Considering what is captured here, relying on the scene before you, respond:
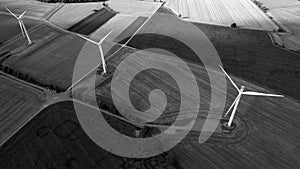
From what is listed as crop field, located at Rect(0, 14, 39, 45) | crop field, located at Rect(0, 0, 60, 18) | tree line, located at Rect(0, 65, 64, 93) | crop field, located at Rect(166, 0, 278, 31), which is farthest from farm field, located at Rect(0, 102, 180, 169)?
crop field, located at Rect(0, 0, 60, 18)

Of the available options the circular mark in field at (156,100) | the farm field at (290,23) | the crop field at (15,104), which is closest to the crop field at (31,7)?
the circular mark in field at (156,100)

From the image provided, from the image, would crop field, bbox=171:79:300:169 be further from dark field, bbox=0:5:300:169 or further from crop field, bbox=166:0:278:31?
crop field, bbox=166:0:278:31

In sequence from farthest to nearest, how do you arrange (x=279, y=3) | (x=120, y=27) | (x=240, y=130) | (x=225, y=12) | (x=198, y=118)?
(x=279, y=3), (x=225, y=12), (x=120, y=27), (x=198, y=118), (x=240, y=130)

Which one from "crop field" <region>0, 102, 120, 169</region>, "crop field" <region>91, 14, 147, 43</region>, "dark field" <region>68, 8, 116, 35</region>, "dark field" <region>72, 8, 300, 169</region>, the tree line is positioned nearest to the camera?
"dark field" <region>72, 8, 300, 169</region>

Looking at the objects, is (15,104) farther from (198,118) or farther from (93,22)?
(93,22)

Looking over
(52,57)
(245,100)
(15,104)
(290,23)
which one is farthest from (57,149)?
(290,23)

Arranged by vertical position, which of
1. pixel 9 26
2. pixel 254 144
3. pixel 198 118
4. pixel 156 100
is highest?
pixel 254 144

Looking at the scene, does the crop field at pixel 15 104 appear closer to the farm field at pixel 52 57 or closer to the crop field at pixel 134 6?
the farm field at pixel 52 57
